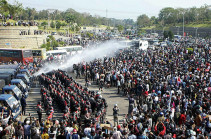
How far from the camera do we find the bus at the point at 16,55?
1487 inches

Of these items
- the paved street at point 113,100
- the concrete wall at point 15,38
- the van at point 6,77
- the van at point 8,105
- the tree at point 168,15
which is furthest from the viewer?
the tree at point 168,15

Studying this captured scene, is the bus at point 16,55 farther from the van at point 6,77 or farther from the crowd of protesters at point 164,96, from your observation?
the van at point 6,77

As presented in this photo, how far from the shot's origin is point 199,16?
105812mm

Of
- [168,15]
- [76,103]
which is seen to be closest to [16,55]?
[76,103]

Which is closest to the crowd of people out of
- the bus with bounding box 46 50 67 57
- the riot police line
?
the riot police line

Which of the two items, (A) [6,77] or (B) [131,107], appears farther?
(A) [6,77]

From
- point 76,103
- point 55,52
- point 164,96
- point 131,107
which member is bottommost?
point 131,107

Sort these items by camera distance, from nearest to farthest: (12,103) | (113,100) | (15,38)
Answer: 1. (12,103)
2. (113,100)
3. (15,38)

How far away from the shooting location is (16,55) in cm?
3806

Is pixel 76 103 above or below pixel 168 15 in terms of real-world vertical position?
below

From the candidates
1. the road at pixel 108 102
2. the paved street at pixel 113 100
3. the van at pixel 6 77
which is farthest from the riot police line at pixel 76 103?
the van at pixel 6 77

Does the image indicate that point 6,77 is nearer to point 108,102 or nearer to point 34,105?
point 34,105

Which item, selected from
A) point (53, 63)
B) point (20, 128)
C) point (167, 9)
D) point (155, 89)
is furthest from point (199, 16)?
point (20, 128)

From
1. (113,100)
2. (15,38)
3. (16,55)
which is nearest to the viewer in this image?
(113,100)
